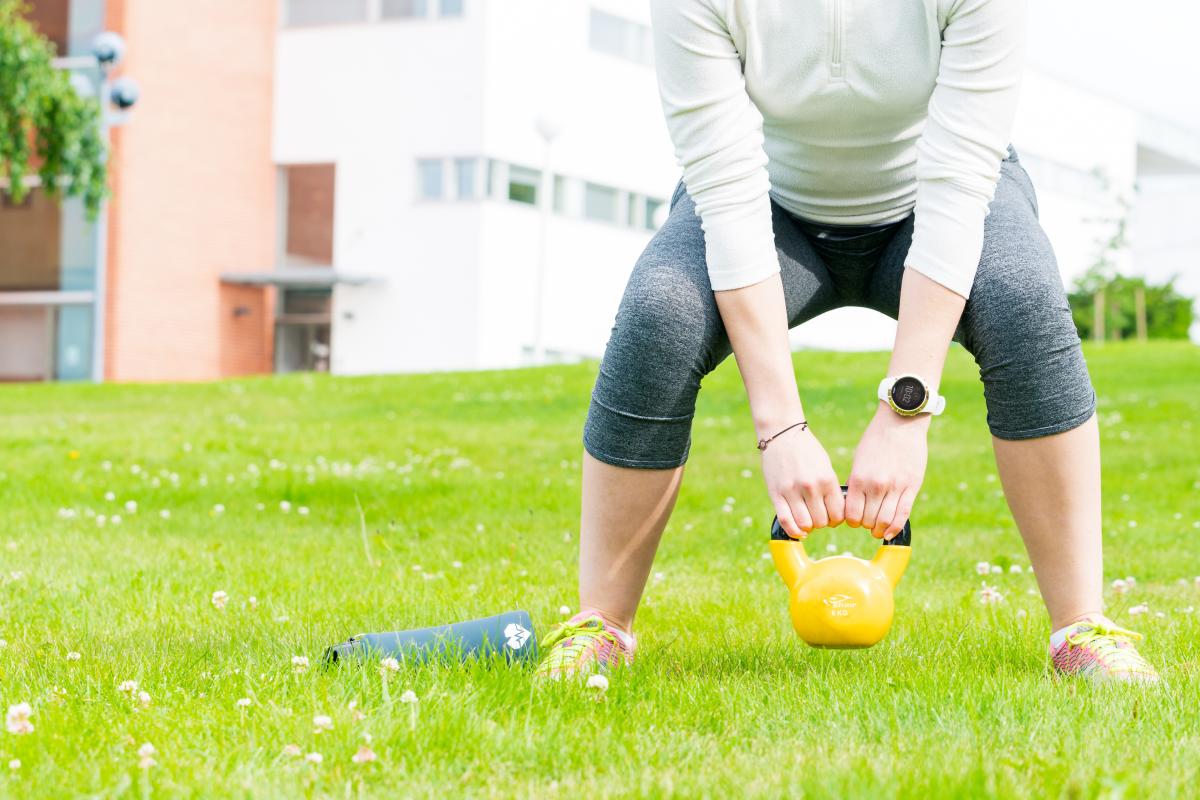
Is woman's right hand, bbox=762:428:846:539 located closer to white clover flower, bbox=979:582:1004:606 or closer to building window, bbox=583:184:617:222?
white clover flower, bbox=979:582:1004:606

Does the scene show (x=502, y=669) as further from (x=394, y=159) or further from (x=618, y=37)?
(x=618, y=37)

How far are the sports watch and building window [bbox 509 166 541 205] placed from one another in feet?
78.3

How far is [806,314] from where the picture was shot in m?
2.96

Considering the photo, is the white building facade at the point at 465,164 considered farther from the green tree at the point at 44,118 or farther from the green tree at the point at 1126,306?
the green tree at the point at 1126,306

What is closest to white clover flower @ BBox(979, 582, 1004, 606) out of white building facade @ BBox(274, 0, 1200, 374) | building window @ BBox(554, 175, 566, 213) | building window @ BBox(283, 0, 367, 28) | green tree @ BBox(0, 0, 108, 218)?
green tree @ BBox(0, 0, 108, 218)

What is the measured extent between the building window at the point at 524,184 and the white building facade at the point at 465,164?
4 centimetres

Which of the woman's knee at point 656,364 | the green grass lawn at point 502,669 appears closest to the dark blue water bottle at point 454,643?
the green grass lawn at point 502,669

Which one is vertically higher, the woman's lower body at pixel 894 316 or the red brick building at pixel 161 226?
the red brick building at pixel 161 226

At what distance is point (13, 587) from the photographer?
12.8 feet

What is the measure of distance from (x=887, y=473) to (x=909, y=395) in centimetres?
15

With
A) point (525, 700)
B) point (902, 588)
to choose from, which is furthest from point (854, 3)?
point (902, 588)

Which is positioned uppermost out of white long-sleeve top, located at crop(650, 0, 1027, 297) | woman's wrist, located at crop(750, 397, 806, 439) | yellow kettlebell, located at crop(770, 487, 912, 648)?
white long-sleeve top, located at crop(650, 0, 1027, 297)

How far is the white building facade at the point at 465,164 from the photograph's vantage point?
25.4m

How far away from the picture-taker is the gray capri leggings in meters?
2.62
